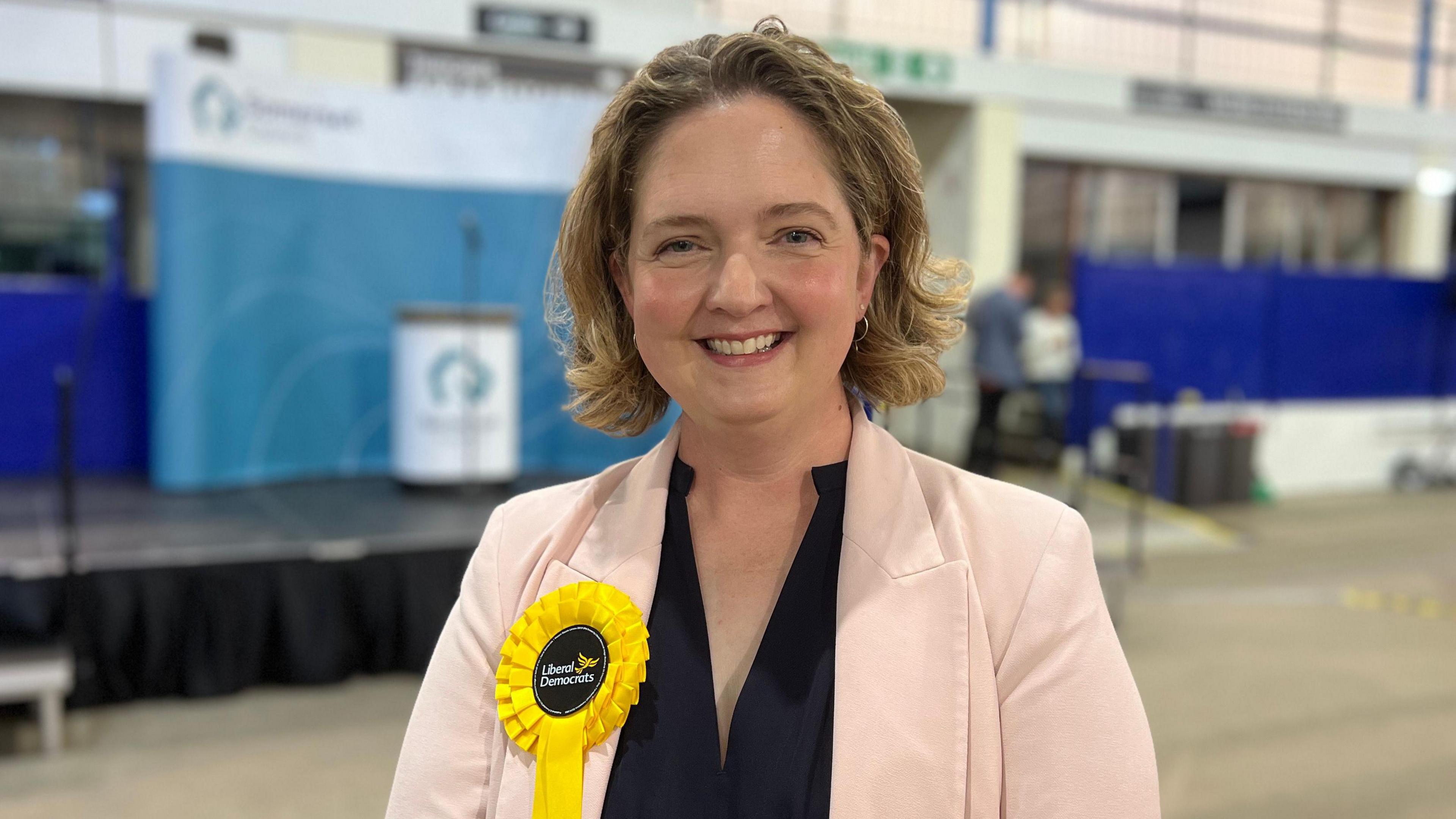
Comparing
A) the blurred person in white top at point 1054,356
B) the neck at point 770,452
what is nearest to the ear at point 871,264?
the neck at point 770,452

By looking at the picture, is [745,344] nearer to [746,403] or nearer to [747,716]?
[746,403]

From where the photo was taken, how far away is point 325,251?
5.74 meters

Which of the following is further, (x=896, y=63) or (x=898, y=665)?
(x=896, y=63)

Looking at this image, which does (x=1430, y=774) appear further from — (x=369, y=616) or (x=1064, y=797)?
(x=369, y=616)

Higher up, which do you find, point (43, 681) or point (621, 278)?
point (621, 278)

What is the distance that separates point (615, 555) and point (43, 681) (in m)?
3.32

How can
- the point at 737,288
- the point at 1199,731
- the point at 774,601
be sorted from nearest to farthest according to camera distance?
1. the point at 737,288
2. the point at 774,601
3. the point at 1199,731

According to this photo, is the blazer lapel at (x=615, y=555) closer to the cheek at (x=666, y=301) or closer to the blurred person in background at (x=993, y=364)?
the cheek at (x=666, y=301)

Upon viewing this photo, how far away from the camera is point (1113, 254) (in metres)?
10.4

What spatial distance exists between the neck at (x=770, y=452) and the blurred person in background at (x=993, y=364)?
20.1 feet

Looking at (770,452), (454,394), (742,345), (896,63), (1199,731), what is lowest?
(1199,731)

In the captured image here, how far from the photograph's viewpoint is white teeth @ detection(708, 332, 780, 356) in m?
1.03

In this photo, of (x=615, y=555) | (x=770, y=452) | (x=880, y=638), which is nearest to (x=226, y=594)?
(x=615, y=555)

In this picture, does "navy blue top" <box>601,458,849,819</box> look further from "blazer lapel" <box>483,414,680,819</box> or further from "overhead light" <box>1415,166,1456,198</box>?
"overhead light" <box>1415,166,1456,198</box>
